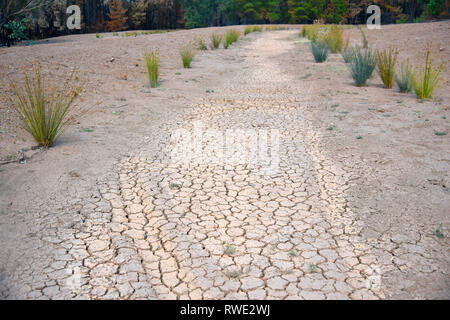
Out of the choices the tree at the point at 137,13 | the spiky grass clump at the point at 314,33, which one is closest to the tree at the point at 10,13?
the spiky grass clump at the point at 314,33

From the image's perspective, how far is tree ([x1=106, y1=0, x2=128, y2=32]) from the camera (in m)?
26.3

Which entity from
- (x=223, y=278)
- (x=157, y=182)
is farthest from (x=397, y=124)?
(x=223, y=278)

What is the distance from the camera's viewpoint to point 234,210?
311 centimetres

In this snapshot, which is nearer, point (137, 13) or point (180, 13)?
point (137, 13)

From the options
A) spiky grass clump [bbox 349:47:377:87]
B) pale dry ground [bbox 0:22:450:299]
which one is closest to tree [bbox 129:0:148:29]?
spiky grass clump [bbox 349:47:377:87]

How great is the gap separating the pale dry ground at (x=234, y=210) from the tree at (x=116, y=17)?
887 inches

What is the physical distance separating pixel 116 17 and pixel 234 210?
26522 mm

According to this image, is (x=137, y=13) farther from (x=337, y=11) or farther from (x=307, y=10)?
(x=337, y=11)

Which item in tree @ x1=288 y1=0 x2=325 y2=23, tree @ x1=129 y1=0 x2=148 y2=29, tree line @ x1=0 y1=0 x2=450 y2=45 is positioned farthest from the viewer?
tree @ x1=288 y1=0 x2=325 y2=23

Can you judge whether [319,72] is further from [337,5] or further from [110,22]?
[337,5]

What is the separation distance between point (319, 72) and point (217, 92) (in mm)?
3236

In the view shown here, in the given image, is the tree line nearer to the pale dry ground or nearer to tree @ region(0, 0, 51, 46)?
tree @ region(0, 0, 51, 46)

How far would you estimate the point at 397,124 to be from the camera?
516cm

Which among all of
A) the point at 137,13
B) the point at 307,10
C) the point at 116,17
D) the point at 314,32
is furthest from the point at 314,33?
the point at 307,10
